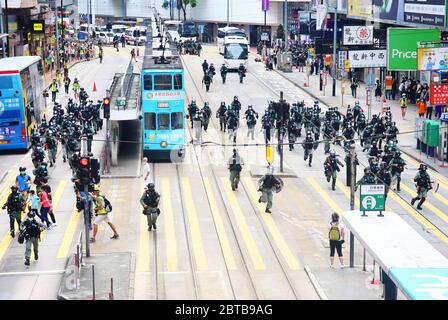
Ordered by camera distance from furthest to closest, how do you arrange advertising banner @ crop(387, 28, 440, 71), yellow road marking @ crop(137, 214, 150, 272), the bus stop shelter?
1. advertising banner @ crop(387, 28, 440, 71)
2. yellow road marking @ crop(137, 214, 150, 272)
3. the bus stop shelter

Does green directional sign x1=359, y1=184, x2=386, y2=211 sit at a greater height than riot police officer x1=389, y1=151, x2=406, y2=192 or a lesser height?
greater

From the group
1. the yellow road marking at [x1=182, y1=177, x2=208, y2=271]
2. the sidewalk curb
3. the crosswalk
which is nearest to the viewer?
the sidewalk curb

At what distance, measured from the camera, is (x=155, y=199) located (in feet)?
81.3

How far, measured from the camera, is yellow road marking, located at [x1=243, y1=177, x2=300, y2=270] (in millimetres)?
22594

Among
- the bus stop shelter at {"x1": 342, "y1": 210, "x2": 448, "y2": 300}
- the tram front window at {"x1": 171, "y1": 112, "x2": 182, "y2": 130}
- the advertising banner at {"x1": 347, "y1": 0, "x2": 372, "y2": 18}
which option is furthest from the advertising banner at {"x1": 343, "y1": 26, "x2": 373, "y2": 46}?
the bus stop shelter at {"x1": 342, "y1": 210, "x2": 448, "y2": 300}

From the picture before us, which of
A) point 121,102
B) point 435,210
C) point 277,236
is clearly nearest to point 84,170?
point 277,236

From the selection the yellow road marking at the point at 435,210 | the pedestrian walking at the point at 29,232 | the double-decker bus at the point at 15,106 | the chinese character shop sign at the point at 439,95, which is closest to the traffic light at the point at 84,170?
the pedestrian walking at the point at 29,232

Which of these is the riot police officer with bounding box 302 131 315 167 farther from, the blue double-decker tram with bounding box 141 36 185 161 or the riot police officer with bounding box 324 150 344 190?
the blue double-decker tram with bounding box 141 36 185 161

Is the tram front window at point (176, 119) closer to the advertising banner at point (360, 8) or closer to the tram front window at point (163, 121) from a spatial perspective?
the tram front window at point (163, 121)

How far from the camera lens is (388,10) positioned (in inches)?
2339

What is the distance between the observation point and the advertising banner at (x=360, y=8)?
6438 centimetres

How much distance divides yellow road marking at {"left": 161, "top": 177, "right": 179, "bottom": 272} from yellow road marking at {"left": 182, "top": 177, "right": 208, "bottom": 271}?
20.1 inches
